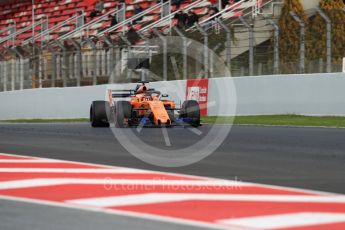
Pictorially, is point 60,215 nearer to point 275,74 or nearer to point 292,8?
point 275,74

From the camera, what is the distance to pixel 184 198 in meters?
5.70

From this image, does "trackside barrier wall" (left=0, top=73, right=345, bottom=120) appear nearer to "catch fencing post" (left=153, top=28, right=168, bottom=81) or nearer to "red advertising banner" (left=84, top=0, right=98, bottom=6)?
"catch fencing post" (left=153, top=28, right=168, bottom=81)

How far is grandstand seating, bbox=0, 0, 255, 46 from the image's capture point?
3441 cm

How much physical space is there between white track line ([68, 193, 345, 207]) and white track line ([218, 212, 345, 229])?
668 mm

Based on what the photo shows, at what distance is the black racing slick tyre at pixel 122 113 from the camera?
17.0 m

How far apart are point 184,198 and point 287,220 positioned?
118 centimetres

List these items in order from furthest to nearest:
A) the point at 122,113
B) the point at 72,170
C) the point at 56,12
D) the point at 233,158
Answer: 1. the point at 56,12
2. the point at 122,113
3. the point at 233,158
4. the point at 72,170

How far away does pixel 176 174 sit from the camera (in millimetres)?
7543

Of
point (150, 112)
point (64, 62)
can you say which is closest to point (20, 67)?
point (64, 62)

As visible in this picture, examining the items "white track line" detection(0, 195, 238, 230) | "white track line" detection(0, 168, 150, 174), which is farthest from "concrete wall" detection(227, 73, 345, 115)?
"white track line" detection(0, 195, 238, 230)

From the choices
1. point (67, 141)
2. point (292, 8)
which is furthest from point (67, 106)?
point (67, 141)

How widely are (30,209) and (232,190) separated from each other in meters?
1.74

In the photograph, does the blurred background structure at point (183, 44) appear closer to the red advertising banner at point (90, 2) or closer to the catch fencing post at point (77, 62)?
the catch fencing post at point (77, 62)

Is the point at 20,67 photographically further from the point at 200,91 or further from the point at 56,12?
the point at 56,12
